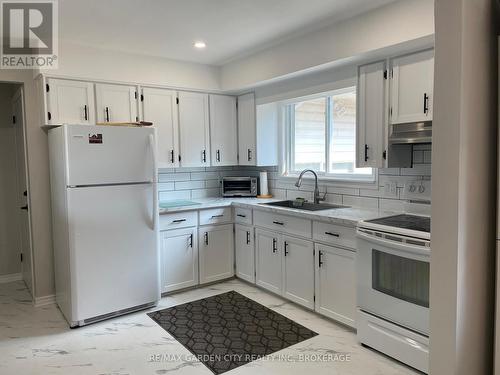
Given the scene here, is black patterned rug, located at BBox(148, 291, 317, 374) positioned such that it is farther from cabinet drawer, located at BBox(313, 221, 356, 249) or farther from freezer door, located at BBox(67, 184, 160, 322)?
cabinet drawer, located at BBox(313, 221, 356, 249)

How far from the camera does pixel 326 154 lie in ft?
12.6

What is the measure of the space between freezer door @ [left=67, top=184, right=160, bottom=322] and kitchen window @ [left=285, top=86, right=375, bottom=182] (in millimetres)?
1720

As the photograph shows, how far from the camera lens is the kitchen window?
358cm

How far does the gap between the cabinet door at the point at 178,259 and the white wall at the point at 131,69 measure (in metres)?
1.58

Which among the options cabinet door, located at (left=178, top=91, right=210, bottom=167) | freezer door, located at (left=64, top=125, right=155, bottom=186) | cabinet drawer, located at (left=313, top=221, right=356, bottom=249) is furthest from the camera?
cabinet door, located at (left=178, top=91, right=210, bottom=167)

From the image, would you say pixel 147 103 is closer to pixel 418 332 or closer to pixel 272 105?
pixel 272 105

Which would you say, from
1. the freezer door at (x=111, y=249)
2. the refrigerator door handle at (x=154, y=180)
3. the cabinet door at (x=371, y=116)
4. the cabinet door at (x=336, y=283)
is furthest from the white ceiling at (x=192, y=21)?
the cabinet door at (x=336, y=283)

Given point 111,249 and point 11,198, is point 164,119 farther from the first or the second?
point 11,198

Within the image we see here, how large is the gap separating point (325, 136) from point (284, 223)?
106 cm

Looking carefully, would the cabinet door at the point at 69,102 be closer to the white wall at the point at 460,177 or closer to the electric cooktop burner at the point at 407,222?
the electric cooktop burner at the point at 407,222

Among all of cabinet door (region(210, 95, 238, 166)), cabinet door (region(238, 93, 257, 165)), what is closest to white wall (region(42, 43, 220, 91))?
cabinet door (region(210, 95, 238, 166))

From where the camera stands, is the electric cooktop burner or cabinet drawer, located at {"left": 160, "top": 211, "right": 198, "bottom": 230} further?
cabinet drawer, located at {"left": 160, "top": 211, "right": 198, "bottom": 230}

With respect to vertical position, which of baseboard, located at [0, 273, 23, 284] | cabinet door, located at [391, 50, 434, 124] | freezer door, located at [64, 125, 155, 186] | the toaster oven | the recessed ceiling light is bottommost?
baseboard, located at [0, 273, 23, 284]

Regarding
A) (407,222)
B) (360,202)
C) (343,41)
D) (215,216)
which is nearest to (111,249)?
(215,216)
